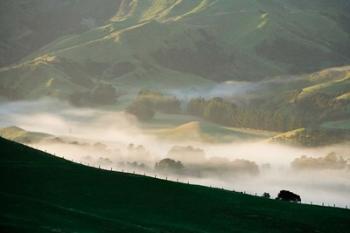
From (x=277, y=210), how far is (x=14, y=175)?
58752 mm

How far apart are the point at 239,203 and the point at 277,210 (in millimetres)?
8844

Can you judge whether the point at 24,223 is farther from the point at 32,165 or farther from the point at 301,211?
the point at 301,211

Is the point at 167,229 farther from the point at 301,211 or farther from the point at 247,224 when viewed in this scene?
the point at 301,211

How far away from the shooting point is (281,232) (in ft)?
482

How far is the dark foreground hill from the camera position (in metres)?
127

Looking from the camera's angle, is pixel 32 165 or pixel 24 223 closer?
pixel 24 223

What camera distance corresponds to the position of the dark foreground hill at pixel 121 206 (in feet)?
416

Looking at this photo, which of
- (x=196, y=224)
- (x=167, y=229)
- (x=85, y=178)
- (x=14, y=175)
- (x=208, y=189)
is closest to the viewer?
(x=167, y=229)

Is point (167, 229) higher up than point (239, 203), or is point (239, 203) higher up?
point (239, 203)

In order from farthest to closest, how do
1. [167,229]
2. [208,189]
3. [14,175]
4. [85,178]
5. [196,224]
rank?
[208,189] < [85,178] < [14,175] < [196,224] < [167,229]

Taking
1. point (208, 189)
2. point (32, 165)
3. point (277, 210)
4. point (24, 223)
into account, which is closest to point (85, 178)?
point (32, 165)

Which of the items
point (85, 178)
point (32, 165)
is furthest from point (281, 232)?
point (32, 165)

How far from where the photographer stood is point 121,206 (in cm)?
15100

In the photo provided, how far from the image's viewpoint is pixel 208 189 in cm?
18938
